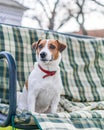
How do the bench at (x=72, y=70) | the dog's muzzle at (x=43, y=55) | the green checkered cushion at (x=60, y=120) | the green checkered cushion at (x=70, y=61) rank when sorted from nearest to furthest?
the green checkered cushion at (x=60, y=120), the bench at (x=72, y=70), the dog's muzzle at (x=43, y=55), the green checkered cushion at (x=70, y=61)

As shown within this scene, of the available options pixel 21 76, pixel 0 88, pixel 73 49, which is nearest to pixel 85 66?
pixel 73 49

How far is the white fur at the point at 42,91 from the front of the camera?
7.74 ft

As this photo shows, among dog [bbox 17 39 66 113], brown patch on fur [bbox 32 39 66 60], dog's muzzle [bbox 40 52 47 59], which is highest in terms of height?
brown patch on fur [bbox 32 39 66 60]

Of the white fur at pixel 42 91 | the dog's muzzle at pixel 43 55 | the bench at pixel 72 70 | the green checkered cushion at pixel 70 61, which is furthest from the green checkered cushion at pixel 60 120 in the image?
the green checkered cushion at pixel 70 61

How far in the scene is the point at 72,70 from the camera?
3326 mm

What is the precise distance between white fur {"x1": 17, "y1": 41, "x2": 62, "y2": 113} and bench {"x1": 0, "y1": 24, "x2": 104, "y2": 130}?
122 millimetres

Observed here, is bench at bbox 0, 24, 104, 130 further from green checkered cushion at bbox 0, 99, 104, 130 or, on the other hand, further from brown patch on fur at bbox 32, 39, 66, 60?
brown patch on fur at bbox 32, 39, 66, 60

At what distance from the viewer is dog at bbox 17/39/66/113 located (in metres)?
2.36

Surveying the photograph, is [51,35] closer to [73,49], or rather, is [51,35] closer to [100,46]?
[73,49]

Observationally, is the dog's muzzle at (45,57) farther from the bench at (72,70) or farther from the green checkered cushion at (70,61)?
the green checkered cushion at (70,61)

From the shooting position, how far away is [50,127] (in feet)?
5.83

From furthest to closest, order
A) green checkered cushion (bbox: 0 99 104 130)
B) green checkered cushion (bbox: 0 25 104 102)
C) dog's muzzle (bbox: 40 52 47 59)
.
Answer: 1. green checkered cushion (bbox: 0 25 104 102)
2. dog's muzzle (bbox: 40 52 47 59)
3. green checkered cushion (bbox: 0 99 104 130)

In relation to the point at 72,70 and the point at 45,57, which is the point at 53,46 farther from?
the point at 72,70

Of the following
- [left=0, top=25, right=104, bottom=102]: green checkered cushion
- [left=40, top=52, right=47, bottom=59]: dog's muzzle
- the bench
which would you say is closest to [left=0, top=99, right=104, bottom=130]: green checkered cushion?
the bench
